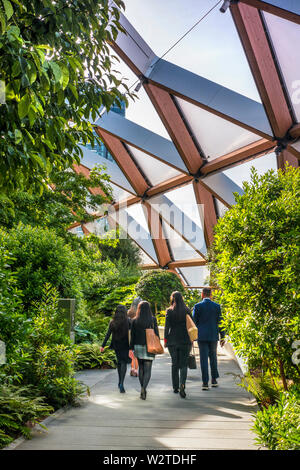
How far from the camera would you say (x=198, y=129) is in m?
12.9

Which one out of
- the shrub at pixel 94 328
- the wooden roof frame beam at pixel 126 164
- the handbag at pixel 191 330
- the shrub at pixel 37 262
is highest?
the wooden roof frame beam at pixel 126 164

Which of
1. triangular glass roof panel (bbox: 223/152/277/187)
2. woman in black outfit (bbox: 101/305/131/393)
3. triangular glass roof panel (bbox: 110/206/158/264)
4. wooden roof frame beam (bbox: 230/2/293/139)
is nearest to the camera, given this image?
woman in black outfit (bbox: 101/305/131/393)

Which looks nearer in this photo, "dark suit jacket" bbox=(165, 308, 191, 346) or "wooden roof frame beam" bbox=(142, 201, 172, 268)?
"dark suit jacket" bbox=(165, 308, 191, 346)

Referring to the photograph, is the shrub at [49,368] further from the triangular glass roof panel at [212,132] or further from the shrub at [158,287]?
the triangular glass roof panel at [212,132]

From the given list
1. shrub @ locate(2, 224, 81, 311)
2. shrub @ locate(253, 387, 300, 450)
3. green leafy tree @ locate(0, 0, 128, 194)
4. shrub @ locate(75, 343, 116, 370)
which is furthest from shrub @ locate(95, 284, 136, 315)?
green leafy tree @ locate(0, 0, 128, 194)

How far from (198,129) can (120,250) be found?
9.47 meters

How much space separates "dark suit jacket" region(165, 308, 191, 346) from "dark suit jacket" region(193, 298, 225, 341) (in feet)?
1.87

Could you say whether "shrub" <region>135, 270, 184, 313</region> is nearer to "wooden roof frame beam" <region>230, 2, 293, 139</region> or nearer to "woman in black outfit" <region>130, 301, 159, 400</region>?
"wooden roof frame beam" <region>230, 2, 293, 139</region>

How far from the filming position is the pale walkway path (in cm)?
414

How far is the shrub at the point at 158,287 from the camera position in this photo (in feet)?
43.3

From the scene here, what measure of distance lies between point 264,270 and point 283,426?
1.68 m

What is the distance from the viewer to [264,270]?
4.55 metres

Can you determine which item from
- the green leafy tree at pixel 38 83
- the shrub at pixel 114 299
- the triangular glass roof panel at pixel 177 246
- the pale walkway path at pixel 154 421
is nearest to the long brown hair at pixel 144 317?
the pale walkway path at pixel 154 421
